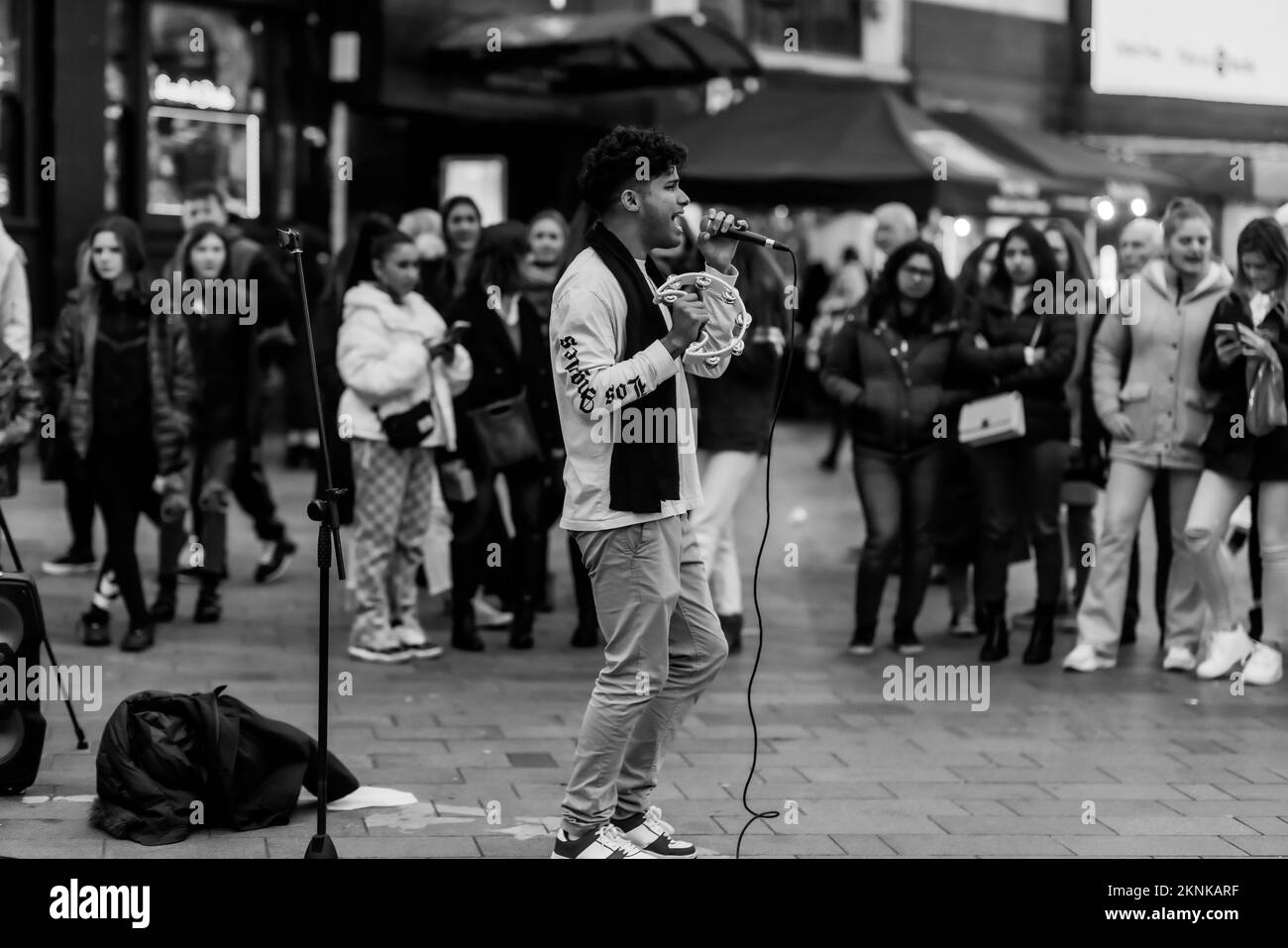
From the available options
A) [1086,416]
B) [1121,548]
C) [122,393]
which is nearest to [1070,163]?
[1086,416]

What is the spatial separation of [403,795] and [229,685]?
6.52 feet

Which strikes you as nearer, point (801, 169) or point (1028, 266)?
point (1028, 266)

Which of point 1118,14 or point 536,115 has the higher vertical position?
point 1118,14

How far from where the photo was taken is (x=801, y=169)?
13039 millimetres

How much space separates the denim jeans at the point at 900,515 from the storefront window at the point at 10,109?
8.22 metres

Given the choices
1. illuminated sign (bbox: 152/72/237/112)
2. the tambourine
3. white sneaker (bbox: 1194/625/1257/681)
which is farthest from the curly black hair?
illuminated sign (bbox: 152/72/237/112)

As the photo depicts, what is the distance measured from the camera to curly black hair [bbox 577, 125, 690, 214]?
527 centimetres

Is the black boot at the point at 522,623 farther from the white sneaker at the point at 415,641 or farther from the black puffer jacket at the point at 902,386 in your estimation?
the black puffer jacket at the point at 902,386

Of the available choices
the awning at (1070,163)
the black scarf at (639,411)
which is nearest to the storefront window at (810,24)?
the awning at (1070,163)

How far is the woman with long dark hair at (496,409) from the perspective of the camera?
29.0 ft

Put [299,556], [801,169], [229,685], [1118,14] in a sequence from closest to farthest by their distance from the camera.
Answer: [229,685] < [299,556] < [801,169] < [1118,14]

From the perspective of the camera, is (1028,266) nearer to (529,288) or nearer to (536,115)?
(529,288)
